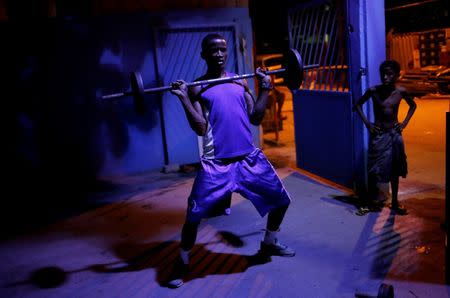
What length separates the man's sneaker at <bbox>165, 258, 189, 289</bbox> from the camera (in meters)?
3.90

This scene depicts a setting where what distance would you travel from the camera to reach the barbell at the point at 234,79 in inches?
145

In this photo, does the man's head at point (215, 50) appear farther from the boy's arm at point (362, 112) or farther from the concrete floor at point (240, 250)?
the boy's arm at point (362, 112)

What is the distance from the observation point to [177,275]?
158 inches

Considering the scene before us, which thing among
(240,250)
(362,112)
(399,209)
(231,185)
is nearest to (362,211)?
(399,209)

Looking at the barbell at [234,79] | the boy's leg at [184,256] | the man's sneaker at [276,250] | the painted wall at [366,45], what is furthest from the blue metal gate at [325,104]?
the boy's leg at [184,256]

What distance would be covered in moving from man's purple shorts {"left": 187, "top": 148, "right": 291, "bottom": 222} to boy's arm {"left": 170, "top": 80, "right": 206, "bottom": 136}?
318mm

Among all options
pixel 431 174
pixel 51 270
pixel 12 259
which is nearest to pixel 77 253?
pixel 51 270

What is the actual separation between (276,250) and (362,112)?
2.10 metres

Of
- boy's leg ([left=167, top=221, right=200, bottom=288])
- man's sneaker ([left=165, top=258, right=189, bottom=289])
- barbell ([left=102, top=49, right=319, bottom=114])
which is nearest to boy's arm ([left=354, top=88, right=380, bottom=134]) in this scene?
barbell ([left=102, top=49, right=319, bottom=114])

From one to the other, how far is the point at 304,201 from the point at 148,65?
3.91 m

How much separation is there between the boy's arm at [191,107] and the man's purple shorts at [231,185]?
318 millimetres

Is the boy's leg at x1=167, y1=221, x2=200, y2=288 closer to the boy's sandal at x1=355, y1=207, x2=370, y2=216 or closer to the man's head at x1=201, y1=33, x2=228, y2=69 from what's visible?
the man's head at x1=201, y1=33, x2=228, y2=69

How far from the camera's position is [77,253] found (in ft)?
16.1

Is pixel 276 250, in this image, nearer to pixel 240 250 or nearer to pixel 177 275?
pixel 240 250
